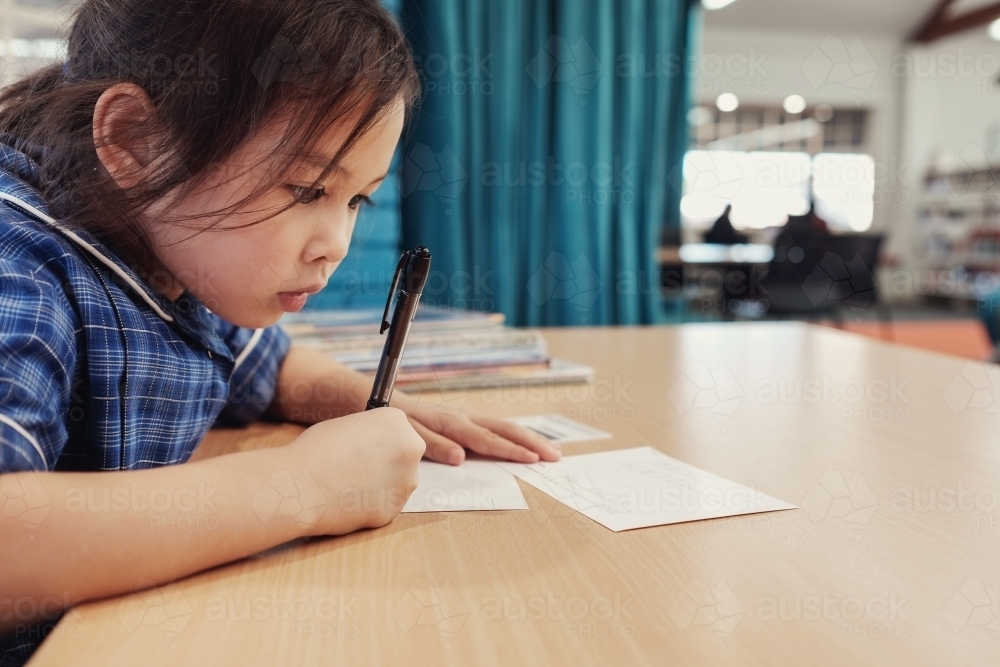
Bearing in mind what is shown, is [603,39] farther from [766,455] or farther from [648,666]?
[648,666]

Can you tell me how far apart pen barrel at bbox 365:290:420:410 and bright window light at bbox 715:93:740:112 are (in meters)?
8.18

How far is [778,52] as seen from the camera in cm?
784

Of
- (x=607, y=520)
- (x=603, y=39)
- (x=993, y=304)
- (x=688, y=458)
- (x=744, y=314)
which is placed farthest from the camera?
(x=744, y=314)

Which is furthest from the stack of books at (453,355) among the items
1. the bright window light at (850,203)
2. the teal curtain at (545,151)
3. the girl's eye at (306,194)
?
the bright window light at (850,203)

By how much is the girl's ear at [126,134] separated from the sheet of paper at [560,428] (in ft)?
1.28

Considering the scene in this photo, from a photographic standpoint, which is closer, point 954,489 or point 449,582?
point 449,582

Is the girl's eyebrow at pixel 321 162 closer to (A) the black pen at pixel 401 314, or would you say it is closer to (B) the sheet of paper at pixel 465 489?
(A) the black pen at pixel 401 314

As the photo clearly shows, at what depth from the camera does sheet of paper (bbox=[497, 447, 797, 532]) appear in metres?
0.50

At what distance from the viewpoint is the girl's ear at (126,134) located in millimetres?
535

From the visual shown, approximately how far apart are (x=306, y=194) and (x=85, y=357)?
178 mm

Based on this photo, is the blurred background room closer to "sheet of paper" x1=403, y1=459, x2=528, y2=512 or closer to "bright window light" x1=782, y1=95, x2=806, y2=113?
"sheet of paper" x1=403, y1=459, x2=528, y2=512

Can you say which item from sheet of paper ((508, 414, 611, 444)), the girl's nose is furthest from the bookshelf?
the girl's nose

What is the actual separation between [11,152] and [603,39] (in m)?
1.84

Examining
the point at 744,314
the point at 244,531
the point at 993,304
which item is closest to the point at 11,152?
the point at 244,531
